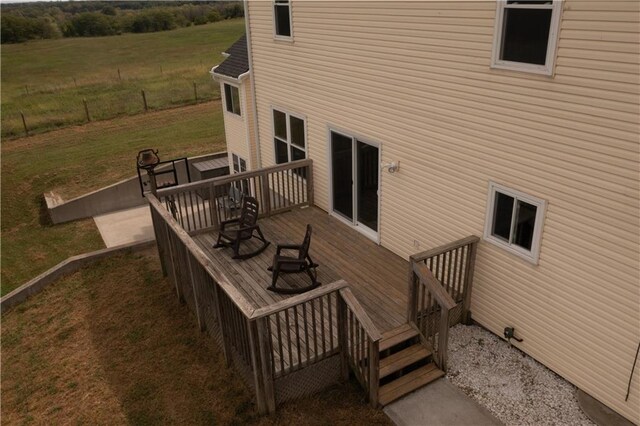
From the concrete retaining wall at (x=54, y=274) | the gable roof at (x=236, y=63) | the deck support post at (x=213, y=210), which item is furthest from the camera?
the gable roof at (x=236, y=63)

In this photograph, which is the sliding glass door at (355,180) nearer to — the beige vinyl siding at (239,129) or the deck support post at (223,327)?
the deck support post at (223,327)

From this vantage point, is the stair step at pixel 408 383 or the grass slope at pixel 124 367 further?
the grass slope at pixel 124 367

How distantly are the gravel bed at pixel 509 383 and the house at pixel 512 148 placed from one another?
0.17 m

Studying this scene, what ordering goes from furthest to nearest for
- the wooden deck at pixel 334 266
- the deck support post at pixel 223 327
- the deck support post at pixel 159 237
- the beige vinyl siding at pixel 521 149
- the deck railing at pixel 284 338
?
the deck support post at pixel 159 237
the wooden deck at pixel 334 266
the deck support post at pixel 223 327
the deck railing at pixel 284 338
the beige vinyl siding at pixel 521 149

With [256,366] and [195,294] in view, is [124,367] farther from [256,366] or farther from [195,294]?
[256,366]

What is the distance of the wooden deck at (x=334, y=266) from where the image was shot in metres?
6.45

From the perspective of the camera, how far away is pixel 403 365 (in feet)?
18.0

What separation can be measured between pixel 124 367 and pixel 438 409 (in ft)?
13.4

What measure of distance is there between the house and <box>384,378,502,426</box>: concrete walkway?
1.20m

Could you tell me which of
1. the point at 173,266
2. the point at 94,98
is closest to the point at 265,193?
the point at 173,266

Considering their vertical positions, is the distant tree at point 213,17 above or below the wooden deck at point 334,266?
above

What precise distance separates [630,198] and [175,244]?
5.69m

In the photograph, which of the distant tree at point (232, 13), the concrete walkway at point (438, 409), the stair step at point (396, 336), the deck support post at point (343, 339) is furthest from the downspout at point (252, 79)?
the distant tree at point (232, 13)

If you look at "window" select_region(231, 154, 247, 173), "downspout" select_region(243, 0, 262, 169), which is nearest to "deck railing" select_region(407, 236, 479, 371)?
"downspout" select_region(243, 0, 262, 169)
